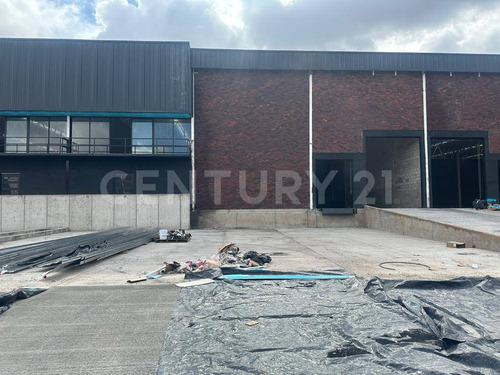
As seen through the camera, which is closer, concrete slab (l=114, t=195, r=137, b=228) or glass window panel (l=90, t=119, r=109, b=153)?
concrete slab (l=114, t=195, r=137, b=228)

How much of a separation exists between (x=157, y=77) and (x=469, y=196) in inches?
1064

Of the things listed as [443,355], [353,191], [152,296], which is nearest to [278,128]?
[353,191]

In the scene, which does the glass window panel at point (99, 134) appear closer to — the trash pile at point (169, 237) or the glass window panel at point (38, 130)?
the glass window panel at point (38, 130)

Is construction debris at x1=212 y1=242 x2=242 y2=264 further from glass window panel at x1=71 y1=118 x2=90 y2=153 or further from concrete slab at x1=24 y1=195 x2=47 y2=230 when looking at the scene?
glass window panel at x1=71 y1=118 x2=90 y2=153

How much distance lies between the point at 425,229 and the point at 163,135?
56.1 ft

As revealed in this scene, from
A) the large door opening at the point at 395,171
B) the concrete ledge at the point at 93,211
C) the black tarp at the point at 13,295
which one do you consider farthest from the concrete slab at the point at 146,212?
the large door opening at the point at 395,171

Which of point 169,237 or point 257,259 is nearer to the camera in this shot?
point 257,259

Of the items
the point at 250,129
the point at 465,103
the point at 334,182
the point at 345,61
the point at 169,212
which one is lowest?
the point at 169,212

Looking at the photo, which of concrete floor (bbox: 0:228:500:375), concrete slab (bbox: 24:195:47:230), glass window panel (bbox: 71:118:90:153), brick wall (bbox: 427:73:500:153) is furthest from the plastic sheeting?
brick wall (bbox: 427:73:500:153)

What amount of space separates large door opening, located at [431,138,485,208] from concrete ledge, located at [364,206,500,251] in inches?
383

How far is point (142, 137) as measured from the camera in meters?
20.5

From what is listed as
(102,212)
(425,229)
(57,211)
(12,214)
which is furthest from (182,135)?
(425,229)

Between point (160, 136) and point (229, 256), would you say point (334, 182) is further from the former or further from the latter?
point (229, 256)

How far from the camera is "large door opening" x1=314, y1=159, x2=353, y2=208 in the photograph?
73.3 ft
